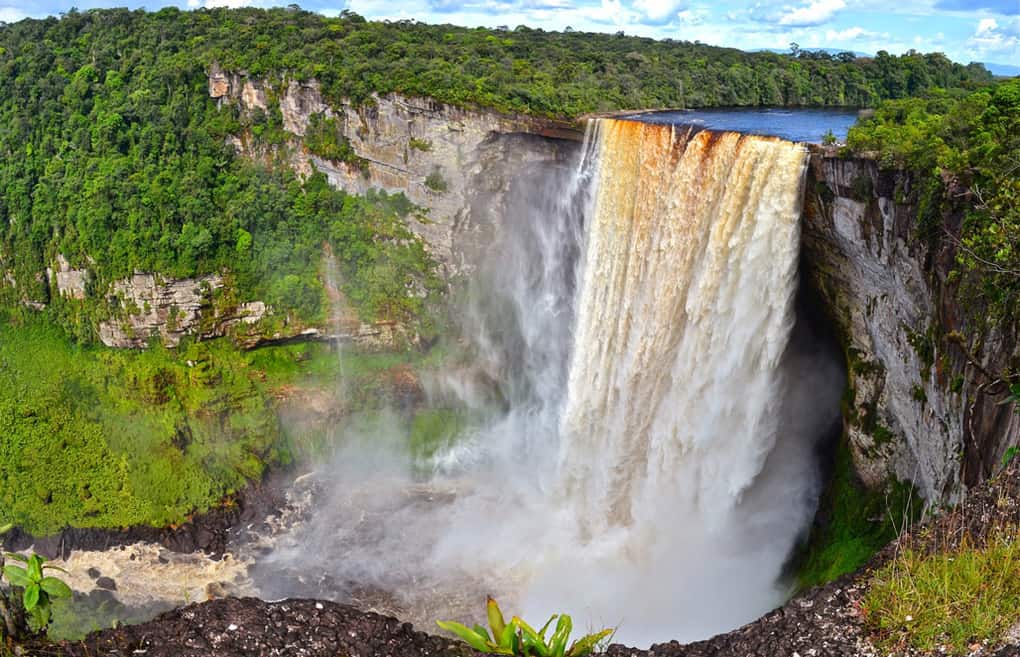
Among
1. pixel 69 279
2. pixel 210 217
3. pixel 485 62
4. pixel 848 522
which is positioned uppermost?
pixel 485 62

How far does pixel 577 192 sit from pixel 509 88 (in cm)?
456

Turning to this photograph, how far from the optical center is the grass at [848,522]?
A: 15.0m

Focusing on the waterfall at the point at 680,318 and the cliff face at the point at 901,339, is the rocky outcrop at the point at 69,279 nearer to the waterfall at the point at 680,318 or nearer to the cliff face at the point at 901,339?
the waterfall at the point at 680,318

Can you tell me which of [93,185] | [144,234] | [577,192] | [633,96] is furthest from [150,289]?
[633,96]

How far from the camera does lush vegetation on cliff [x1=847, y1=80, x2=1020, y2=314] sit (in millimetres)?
11133

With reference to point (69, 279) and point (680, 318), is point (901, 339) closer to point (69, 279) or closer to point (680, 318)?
point (680, 318)

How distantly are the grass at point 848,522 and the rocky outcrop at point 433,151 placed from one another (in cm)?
1179

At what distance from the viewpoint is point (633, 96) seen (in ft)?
85.5

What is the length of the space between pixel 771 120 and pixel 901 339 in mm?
10569

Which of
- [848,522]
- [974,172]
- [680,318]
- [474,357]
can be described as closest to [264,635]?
[974,172]

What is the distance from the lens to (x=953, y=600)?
7160 mm

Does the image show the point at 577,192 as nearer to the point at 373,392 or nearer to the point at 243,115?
the point at 373,392

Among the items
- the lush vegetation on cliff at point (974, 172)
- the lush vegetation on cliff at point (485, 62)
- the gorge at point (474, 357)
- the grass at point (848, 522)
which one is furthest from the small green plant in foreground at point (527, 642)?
the lush vegetation on cliff at point (485, 62)

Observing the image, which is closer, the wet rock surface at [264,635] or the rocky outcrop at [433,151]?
the wet rock surface at [264,635]
